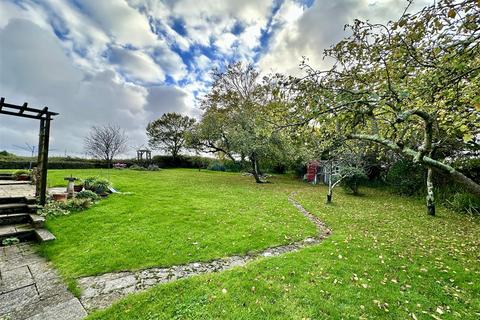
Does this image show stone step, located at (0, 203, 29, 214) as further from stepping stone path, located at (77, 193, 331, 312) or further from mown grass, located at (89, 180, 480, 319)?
mown grass, located at (89, 180, 480, 319)

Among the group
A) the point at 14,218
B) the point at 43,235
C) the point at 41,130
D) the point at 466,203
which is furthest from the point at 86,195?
the point at 466,203

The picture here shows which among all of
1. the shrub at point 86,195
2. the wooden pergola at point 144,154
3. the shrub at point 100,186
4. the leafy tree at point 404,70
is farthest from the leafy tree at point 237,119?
the wooden pergola at point 144,154

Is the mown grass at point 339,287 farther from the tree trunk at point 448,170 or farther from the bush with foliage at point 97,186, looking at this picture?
the bush with foliage at point 97,186

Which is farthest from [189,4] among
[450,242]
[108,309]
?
[450,242]

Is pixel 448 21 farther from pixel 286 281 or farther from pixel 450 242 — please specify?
pixel 450 242

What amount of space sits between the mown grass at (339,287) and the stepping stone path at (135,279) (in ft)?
1.11

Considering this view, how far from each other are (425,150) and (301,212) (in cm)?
619

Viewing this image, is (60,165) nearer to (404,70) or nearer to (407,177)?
(404,70)

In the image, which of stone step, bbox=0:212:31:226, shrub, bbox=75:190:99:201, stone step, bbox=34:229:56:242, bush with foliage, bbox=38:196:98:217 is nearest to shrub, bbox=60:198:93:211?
bush with foliage, bbox=38:196:98:217

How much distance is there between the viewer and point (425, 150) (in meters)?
3.17

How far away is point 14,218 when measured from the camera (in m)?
5.88

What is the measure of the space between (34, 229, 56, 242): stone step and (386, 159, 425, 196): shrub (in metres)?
17.1

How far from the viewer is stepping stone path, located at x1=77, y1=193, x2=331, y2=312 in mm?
3141

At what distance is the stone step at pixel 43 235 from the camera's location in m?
5.01
